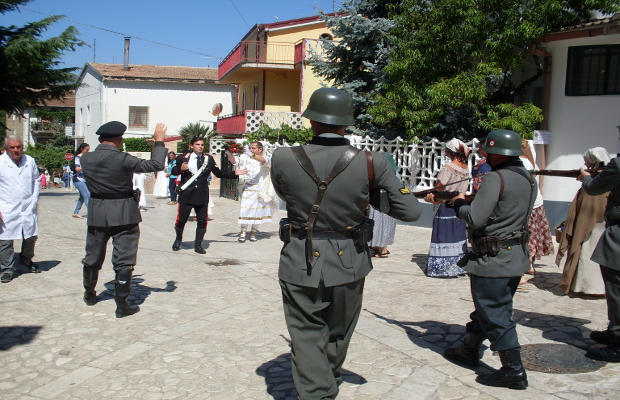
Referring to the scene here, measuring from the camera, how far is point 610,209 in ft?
15.9

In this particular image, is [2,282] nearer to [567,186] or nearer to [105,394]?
[105,394]

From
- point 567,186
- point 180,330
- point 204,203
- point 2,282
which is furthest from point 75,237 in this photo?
point 567,186

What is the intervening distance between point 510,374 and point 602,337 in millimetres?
1290

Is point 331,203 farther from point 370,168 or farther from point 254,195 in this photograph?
point 254,195

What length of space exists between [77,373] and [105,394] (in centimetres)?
51

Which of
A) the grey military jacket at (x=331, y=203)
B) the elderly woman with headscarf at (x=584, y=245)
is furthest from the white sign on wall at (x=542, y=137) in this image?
the grey military jacket at (x=331, y=203)

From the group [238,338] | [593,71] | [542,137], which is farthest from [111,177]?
[593,71]

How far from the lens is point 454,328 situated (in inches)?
217

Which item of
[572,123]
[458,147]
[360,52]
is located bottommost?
[458,147]

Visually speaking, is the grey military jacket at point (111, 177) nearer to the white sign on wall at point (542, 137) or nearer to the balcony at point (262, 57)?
the white sign on wall at point (542, 137)

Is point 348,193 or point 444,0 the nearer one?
point 348,193

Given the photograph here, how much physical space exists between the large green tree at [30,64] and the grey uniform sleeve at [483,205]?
21.8 metres

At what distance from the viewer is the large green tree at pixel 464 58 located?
485 inches

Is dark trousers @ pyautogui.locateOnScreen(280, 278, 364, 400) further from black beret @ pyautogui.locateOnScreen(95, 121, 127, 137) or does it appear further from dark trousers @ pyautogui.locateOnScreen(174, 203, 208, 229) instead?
dark trousers @ pyautogui.locateOnScreen(174, 203, 208, 229)
